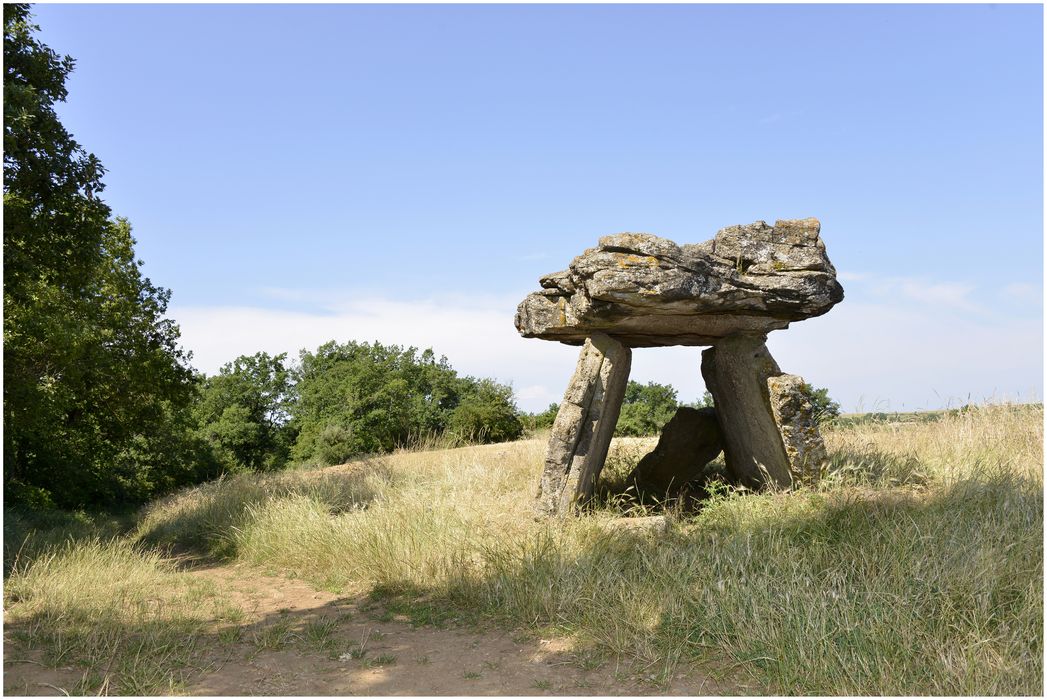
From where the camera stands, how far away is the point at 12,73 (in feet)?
31.6

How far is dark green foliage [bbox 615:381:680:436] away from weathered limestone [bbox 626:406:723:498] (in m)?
9.39

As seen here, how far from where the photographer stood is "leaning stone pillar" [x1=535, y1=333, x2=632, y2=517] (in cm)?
839

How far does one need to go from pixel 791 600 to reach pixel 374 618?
338 cm

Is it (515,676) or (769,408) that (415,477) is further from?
(515,676)

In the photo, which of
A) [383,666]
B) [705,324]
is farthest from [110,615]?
[705,324]

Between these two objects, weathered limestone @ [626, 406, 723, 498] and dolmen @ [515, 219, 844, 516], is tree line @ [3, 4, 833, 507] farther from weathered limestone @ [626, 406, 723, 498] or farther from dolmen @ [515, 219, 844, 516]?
weathered limestone @ [626, 406, 723, 498]

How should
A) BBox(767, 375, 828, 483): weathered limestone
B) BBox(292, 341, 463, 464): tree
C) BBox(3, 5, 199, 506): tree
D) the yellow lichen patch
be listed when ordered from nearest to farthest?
1. the yellow lichen patch
2. BBox(767, 375, 828, 483): weathered limestone
3. BBox(3, 5, 199, 506): tree
4. BBox(292, 341, 463, 464): tree

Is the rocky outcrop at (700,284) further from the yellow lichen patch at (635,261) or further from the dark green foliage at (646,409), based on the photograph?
the dark green foliage at (646,409)

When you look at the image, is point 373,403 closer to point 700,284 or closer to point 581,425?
point 581,425

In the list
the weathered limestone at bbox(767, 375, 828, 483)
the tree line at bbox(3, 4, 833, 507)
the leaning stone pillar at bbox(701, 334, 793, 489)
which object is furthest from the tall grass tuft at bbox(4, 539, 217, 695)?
the weathered limestone at bbox(767, 375, 828, 483)

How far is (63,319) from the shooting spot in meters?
11.4

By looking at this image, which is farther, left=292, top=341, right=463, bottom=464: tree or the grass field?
left=292, top=341, right=463, bottom=464: tree

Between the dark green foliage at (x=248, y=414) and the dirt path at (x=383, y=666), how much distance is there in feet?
58.6

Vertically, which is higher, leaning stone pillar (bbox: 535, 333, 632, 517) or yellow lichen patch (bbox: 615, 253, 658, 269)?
yellow lichen patch (bbox: 615, 253, 658, 269)
